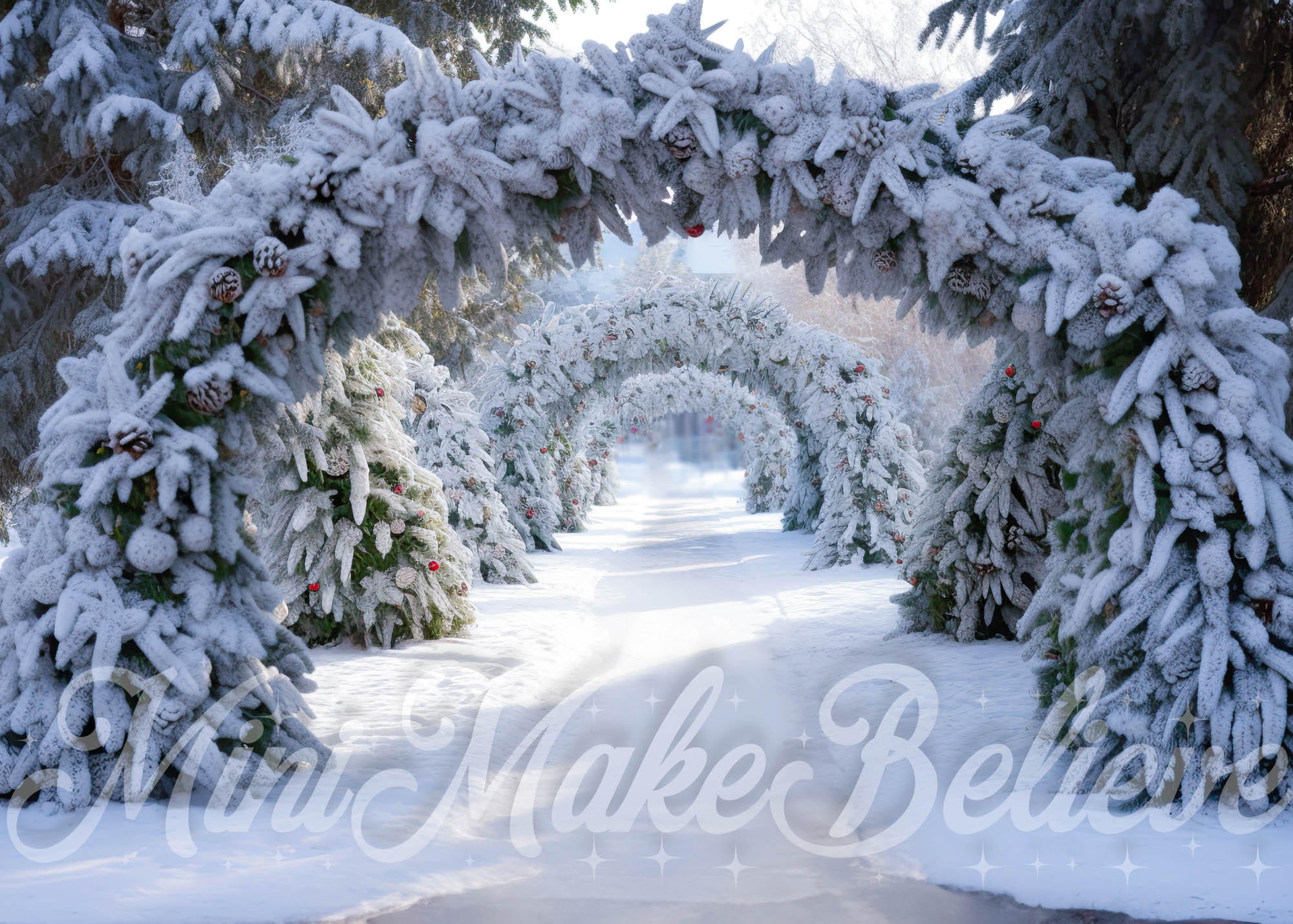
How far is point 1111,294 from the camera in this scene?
365cm

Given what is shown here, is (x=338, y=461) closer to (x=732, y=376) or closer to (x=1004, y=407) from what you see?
(x=1004, y=407)

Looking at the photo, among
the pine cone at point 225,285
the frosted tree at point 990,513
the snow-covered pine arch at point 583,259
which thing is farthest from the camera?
the frosted tree at point 990,513

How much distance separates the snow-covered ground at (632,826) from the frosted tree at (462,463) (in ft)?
9.40

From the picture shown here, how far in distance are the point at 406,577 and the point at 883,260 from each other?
14.2 ft

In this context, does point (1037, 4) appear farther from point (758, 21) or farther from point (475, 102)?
point (758, 21)

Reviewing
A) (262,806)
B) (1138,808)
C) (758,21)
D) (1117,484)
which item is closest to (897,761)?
(1138,808)

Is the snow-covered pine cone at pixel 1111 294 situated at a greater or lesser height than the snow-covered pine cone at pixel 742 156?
lesser

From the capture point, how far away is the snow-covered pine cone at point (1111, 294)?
3.63 meters

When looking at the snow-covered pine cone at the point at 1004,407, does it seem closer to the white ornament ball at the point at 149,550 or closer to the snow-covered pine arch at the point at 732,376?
the snow-covered pine arch at the point at 732,376

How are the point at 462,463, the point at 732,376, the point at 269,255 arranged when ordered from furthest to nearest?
the point at 732,376 < the point at 462,463 < the point at 269,255

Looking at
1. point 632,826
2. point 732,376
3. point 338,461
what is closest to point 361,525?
point 338,461

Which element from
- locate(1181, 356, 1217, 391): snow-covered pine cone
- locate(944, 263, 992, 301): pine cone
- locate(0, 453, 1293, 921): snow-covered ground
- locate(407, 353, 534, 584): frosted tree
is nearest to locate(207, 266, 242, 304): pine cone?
locate(0, 453, 1293, 921): snow-covered ground

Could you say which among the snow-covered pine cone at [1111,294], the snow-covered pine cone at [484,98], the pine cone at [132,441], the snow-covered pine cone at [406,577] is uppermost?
the snow-covered pine cone at [484,98]

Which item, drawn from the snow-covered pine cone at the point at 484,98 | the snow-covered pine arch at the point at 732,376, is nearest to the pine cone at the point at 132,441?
the snow-covered pine cone at the point at 484,98
